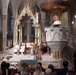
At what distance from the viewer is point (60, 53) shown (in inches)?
577

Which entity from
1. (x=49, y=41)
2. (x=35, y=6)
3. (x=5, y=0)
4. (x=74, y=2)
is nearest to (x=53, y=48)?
(x=49, y=41)

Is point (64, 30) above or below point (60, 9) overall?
below

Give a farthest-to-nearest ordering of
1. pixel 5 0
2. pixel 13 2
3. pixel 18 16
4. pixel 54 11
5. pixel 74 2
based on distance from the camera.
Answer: pixel 74 2 < pixel 13 2 < pixel 5 0 < pixel 18 16 < pixel 54 11

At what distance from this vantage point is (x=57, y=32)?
564 inches

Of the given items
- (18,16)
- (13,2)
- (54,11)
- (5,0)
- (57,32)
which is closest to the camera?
(57,32)

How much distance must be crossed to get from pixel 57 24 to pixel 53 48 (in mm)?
1440

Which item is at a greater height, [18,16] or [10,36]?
[18,16]

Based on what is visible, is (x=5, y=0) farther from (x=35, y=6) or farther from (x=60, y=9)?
(x=60, y=9)

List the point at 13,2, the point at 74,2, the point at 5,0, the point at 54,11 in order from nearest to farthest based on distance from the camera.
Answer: the point at 54,11, the point at 5,0, the point at 13,2, the point at 74,2

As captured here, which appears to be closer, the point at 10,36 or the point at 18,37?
the point at 18,37

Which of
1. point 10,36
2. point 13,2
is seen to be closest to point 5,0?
point 13,2

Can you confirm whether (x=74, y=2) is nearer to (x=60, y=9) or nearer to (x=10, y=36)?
(x=10, y=36)

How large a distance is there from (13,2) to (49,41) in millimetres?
20207

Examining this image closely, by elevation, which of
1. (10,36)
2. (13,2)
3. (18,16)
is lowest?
(10,36)
